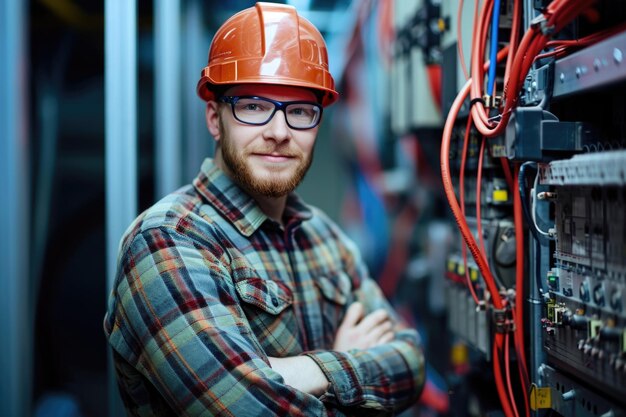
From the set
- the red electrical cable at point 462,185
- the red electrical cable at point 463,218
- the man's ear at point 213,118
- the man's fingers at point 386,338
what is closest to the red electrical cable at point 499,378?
the red electrical cable at point 463,218

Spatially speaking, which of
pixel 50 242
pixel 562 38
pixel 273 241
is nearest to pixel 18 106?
pixel 50 242

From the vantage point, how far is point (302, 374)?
4.37ft

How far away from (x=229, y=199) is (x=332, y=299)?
1.31 ft

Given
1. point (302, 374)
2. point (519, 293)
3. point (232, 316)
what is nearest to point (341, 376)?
point (302, 374)

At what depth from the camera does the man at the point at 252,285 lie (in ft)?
3.98

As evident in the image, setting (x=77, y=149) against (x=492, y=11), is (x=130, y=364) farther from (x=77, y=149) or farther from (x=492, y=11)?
(x=77, y=149)

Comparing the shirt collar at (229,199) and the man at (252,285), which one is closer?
the man at (252,285)

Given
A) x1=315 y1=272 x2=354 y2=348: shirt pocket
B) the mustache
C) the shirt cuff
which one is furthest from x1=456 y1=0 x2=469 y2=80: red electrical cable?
the shirt cuff

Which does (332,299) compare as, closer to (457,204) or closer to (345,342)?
(345,342)

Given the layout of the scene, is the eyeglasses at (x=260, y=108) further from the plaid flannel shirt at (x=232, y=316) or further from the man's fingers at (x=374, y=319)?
the man's fingers at (x=374, y=319)

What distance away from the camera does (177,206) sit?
1396 millimetres

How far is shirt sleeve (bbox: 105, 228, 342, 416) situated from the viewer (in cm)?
119

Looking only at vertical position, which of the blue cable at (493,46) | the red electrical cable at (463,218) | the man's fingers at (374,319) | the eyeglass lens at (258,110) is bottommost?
the man's fingers at (374,319)

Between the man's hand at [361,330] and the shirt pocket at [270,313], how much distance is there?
6.0 inches
